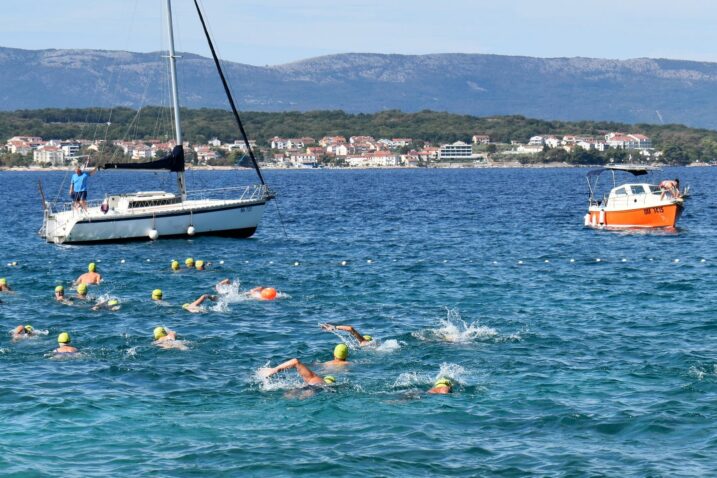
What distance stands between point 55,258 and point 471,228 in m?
26.6

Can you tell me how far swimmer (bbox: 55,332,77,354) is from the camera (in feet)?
81.8

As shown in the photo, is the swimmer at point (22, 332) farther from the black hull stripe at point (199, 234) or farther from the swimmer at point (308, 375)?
the black hull stripe at point (199, 234)

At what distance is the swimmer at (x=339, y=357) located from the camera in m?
23.4

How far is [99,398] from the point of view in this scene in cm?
2102

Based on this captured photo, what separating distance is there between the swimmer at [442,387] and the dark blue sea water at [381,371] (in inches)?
9.5

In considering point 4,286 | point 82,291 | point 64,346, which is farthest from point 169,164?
point 64,346

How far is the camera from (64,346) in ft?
82.3

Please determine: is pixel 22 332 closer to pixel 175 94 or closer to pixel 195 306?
pixel 195 306

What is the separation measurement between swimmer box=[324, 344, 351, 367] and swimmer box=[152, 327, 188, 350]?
410cm

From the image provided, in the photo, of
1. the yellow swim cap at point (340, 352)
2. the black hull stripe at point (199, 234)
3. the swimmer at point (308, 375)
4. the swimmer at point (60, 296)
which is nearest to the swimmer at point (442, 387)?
the swimmer at point (308, 375)

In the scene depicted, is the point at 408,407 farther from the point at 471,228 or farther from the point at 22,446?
the point at 471,228

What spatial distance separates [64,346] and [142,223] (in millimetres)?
24320

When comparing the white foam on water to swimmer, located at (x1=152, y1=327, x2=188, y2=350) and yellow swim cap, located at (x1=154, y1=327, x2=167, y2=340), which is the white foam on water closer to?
swimmer, located at (x1=152, y1=327, x2=188, y2=350)

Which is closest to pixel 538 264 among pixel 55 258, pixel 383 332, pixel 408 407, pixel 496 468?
pixel 383 332
